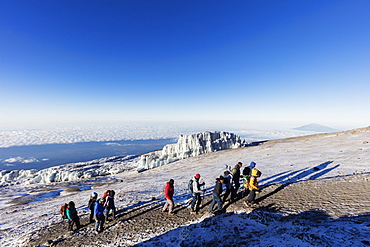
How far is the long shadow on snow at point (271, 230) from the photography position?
210 inches

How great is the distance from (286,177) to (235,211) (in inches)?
351

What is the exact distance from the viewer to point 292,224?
669cm

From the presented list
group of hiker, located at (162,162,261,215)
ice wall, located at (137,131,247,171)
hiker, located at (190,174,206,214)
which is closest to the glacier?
ice wall, located at (137,131,247,171)

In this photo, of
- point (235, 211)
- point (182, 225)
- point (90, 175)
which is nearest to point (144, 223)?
point (182, 225)

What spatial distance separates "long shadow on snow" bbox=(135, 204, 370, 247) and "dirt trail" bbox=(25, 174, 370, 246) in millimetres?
527

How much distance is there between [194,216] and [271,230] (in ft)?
12.6

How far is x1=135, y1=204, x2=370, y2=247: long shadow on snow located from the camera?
17.5 ft

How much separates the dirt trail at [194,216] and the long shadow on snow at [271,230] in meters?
0.53

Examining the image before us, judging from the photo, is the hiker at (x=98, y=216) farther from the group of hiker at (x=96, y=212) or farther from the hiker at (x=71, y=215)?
the hiker at (x=71, y=215)

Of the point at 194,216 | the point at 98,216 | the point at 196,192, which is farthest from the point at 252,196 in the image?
the point at 98,216

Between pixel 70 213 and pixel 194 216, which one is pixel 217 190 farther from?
pixel 70 213

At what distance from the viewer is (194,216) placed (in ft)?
29.4

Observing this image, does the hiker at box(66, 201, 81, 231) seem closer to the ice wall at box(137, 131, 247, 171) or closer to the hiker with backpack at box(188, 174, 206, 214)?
the hiker with backpack at box(188, 174, 206, 214)

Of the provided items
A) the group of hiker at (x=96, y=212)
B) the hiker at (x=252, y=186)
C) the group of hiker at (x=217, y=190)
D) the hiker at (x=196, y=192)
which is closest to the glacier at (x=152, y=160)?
the group of hiker at (x=96, y=212)
